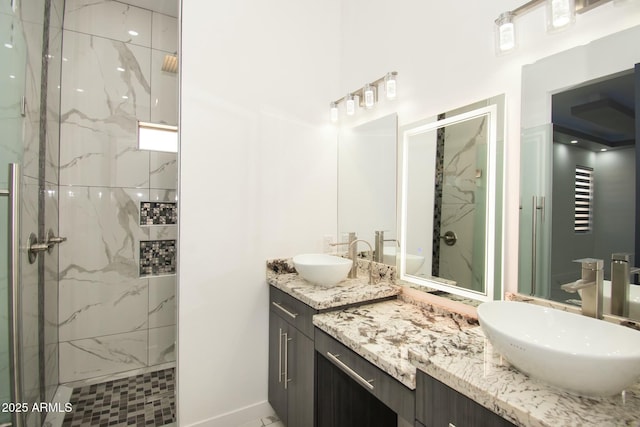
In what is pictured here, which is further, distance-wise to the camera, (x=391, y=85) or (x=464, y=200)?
(x=391, y=85)

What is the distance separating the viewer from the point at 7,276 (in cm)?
108

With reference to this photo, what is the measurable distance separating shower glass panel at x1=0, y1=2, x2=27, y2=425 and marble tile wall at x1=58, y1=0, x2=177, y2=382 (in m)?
1.18

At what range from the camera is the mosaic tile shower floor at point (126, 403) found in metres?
1.95

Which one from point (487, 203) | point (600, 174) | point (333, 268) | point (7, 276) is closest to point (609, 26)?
point (600, 174)

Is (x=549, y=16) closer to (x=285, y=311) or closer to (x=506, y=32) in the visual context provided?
(x=506, y=32)

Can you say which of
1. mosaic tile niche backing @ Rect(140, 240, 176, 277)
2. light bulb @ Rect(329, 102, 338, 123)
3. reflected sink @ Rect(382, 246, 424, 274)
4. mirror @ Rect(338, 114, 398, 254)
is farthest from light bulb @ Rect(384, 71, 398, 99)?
mosaic tile niche backing @ Rect(140, 240, 176, 277)

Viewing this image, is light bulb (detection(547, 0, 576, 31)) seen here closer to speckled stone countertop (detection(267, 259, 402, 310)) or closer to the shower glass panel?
speckled stone countertop (detection(267, 259, 402, 310))

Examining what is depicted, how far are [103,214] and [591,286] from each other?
3.03 metres

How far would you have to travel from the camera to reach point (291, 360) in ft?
5.63

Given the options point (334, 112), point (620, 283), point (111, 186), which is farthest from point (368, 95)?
point (111, 186)

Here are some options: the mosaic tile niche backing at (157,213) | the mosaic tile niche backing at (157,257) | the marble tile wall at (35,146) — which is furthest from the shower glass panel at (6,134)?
the mosaic tile niche backing at (157,257)

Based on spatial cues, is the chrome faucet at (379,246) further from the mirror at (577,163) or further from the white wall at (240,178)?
the mirror at (577,163)

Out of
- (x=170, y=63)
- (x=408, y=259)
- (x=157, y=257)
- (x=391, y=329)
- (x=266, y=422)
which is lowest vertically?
(x=266, y=422)

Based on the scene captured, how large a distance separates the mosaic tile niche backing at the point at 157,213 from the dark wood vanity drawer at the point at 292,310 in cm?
126
